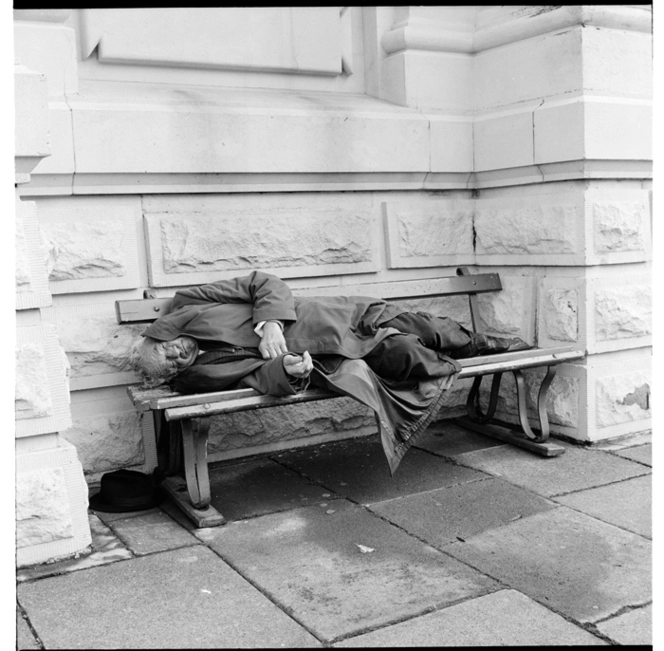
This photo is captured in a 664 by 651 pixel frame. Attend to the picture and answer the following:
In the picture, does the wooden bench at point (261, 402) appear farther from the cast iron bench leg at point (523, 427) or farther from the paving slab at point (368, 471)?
the paving slab at point (368, 471)

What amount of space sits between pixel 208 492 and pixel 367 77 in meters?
2.90

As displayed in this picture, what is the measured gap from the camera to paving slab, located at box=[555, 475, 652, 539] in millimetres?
3408

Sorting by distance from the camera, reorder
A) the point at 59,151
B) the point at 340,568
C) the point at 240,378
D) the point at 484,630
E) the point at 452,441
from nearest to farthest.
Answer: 1. the point at 484,630
2. the point at 340,568
3. the point at 240,378
4. the point at 59,151
5. the point at 452,441

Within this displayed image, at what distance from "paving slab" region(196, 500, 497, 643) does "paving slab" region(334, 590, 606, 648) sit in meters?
0.07

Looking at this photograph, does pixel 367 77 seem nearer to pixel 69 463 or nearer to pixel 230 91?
Result: pixel 230 91

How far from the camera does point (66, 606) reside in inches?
110

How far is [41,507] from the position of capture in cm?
312

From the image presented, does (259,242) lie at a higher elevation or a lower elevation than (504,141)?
A: lower

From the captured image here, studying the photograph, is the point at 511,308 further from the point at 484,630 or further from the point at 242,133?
the point at 484,630

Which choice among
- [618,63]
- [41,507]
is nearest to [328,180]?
[618,63]

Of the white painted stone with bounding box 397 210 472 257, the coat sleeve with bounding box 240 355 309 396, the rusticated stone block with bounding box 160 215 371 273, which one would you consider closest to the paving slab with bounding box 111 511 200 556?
the coat sleeve with bounding box 240 355 309 396

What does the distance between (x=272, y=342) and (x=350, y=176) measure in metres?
1.40

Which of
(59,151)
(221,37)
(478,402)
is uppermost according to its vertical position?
(221,37)

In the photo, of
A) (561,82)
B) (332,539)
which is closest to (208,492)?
(332,539)
